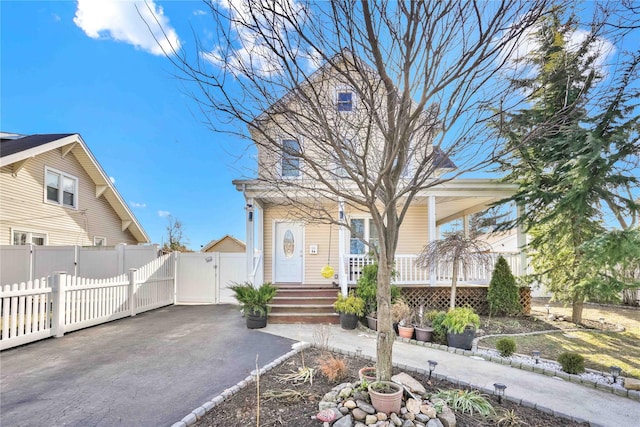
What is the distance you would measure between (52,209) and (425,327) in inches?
540

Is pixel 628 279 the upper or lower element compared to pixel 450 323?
upper

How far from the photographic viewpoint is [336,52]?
298 cm

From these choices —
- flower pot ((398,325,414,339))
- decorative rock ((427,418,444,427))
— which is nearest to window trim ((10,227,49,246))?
flower pot ((398,325,414,339))

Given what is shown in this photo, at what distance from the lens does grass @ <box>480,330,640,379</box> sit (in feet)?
17.1

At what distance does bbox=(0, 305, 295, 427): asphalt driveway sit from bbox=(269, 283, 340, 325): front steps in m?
1.07

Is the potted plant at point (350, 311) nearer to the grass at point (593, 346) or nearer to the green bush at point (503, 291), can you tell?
the grass at point (593, 346)

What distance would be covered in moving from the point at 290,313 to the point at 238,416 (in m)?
4.87

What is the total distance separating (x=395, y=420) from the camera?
2.87 meters

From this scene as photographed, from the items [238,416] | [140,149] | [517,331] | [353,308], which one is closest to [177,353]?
[238,416]

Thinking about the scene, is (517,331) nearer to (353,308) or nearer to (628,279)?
(628,279)

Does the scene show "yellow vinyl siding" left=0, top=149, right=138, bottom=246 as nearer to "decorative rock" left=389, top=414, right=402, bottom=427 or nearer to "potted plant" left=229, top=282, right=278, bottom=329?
"potted plant" left=229, top=282, right=278, bottom=329

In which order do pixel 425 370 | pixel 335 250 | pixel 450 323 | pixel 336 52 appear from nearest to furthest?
1. pixel 336 52
2. pixel 425 370
3. pixel 450 323
4. pixel 335 250

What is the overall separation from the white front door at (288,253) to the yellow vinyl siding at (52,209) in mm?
8746

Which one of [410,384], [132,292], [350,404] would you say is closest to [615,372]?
[410,384]
